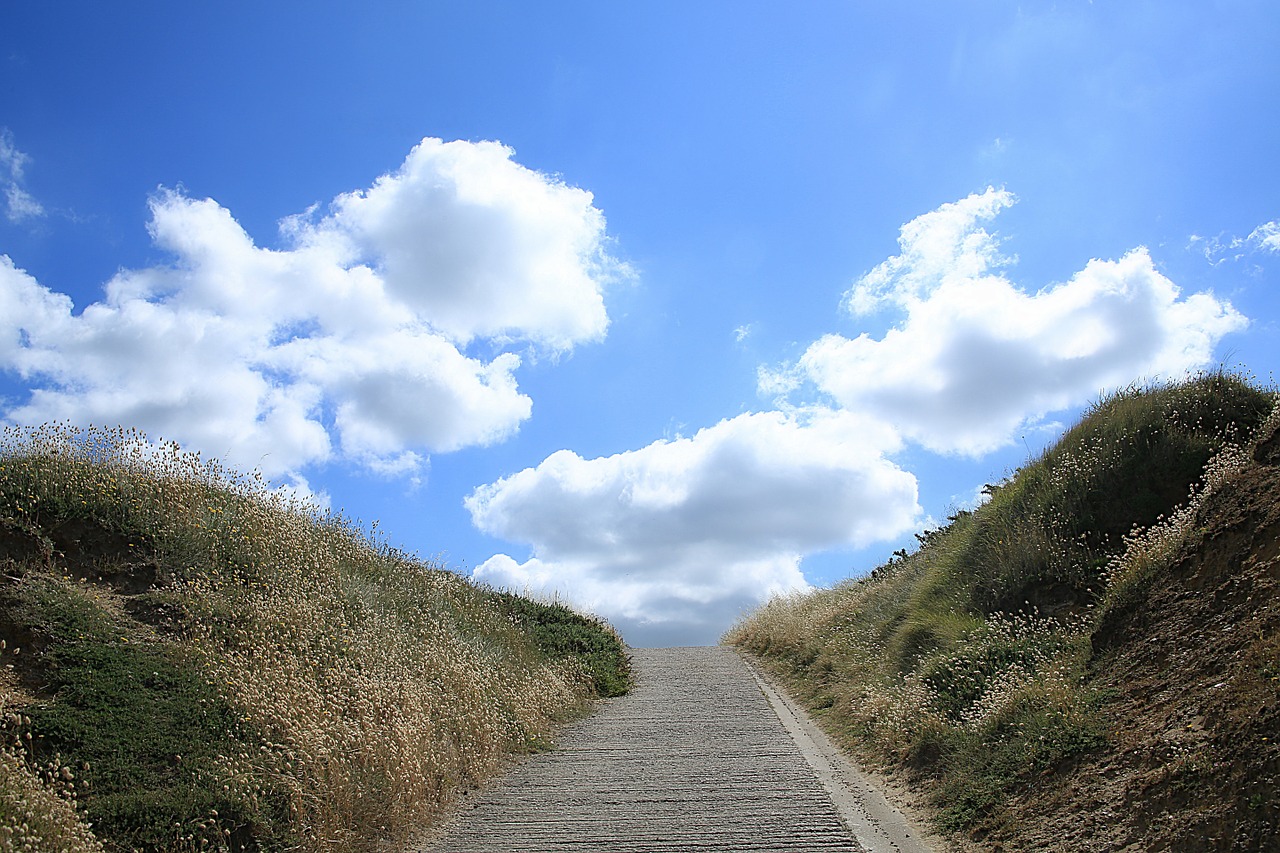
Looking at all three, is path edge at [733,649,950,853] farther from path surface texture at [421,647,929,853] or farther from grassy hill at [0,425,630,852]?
grassy hill at [0,425,630,852]

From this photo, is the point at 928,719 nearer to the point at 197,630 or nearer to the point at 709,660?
the point at 197,630

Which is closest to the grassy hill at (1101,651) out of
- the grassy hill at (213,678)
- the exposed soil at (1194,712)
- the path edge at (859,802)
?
the exposed soil at (1194,712)

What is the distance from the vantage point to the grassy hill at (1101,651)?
19.2 feet

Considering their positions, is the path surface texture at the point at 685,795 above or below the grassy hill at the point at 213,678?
below

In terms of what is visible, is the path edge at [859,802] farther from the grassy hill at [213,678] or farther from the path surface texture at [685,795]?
the grassy hill at [213,678]

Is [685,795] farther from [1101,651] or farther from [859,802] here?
[1101,651]

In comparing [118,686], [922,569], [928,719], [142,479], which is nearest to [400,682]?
[118,686]

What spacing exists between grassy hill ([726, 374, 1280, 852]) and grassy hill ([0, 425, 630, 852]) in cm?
478

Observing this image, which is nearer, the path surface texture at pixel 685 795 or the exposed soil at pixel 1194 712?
the exposed soil at pixel 1194 712

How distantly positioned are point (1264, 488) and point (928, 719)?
391 cm

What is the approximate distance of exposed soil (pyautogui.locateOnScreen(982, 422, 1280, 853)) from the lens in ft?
17.4

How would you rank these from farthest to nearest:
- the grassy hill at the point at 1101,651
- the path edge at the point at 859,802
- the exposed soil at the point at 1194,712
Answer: the path edge at the point at 859,802, the grassy hill at the point at 1101,651, the exposed soil at the point at 1194,712

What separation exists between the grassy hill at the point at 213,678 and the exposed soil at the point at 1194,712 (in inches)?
212

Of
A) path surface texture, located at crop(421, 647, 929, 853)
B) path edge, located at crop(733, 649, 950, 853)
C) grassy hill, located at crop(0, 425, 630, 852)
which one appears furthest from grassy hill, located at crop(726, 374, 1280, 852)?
grassy hill, located at crop(0, 425, 630, 852)
